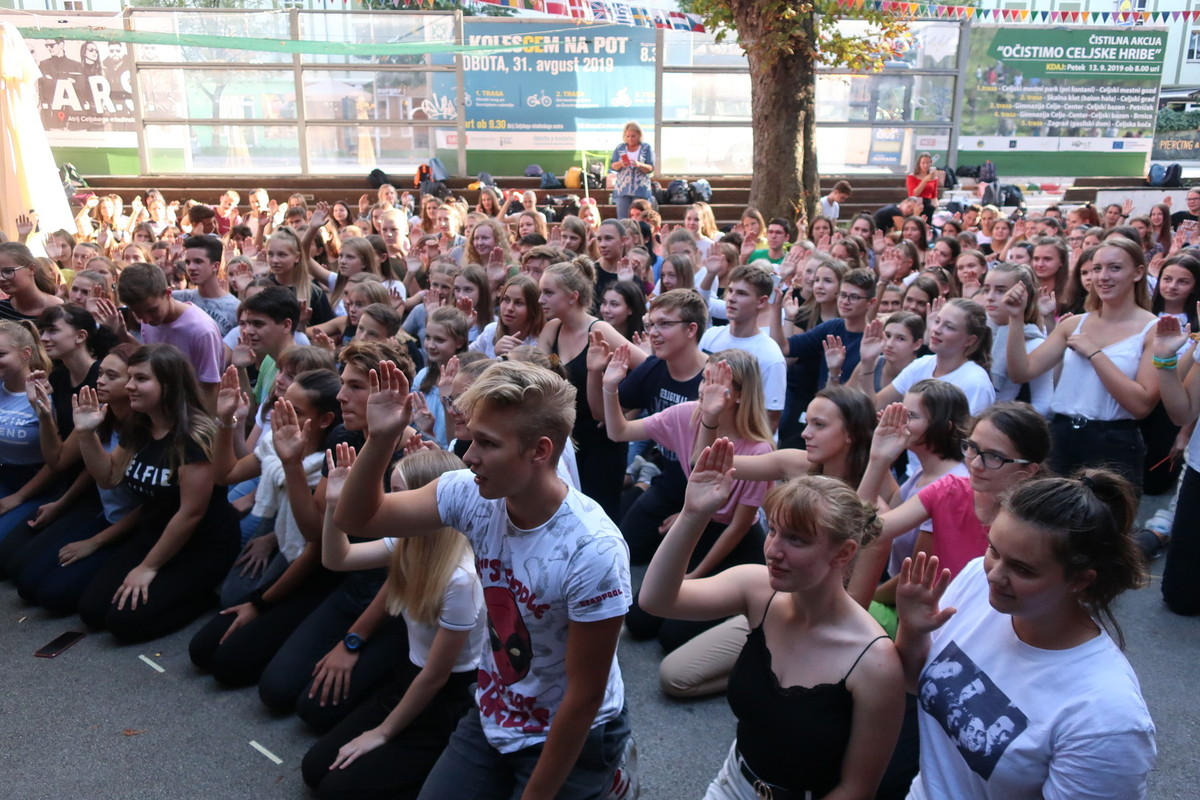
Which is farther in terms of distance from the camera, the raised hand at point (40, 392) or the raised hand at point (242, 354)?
the raised hand at point (242, 354)

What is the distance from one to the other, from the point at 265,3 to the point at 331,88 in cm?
228

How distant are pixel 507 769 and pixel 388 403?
3.34 ft

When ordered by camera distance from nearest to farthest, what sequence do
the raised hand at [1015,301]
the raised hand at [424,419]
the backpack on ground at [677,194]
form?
the raised hand at [424,419], the raised hand at [1015,301], the backpack on ground at [677,194]

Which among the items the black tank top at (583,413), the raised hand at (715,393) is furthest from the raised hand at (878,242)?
the raised hand at (715,393)

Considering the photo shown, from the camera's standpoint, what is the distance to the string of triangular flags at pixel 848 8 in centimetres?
1326

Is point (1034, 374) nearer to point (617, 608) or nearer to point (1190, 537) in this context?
point (1190, 537)

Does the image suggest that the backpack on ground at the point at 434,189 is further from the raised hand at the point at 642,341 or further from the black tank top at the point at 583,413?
the black tank top at the point at 583,413

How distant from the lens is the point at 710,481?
2100 millimetres

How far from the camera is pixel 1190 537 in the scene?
4035mm

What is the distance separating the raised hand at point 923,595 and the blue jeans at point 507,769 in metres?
0.82

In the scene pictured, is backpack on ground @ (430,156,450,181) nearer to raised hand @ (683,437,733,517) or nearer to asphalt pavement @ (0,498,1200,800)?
asphalt pavement @ (0,498,1200,800)

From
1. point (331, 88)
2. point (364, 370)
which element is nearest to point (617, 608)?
point (364, 370)

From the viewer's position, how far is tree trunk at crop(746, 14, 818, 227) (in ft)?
37.3

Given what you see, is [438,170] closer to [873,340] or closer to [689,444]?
[873,340]
